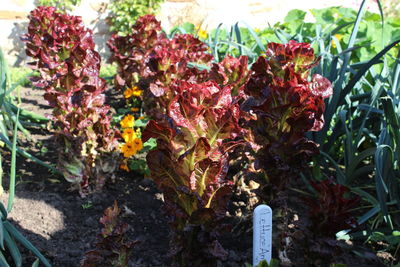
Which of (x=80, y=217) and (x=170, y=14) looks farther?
(x=170, y=14)

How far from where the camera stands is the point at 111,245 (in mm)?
1725

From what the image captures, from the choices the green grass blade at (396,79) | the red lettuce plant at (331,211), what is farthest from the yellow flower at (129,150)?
the green grass blade at (396,79)

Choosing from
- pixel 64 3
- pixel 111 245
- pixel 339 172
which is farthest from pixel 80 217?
pixel 64 3

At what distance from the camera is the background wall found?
20.8 ft

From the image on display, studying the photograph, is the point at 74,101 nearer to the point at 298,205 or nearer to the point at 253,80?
the point at 253,80

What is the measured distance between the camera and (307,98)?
1.87 meters

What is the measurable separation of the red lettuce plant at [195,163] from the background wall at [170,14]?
5.05 m

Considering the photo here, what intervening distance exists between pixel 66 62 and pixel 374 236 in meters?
1.84

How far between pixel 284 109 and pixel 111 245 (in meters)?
0.85

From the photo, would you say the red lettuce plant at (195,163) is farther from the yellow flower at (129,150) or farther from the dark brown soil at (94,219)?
the yellow flower at (129,150)

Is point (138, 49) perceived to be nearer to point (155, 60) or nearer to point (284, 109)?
point (155, 60)

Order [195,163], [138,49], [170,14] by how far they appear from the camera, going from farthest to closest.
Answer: [170,14] → [138,49] → [195,163]

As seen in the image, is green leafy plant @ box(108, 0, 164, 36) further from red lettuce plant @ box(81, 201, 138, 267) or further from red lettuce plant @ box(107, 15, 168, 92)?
red lettuce plant @ box(81, 201, 138, 267)

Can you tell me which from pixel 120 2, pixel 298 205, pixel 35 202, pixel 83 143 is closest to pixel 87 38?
pixel 83 143
